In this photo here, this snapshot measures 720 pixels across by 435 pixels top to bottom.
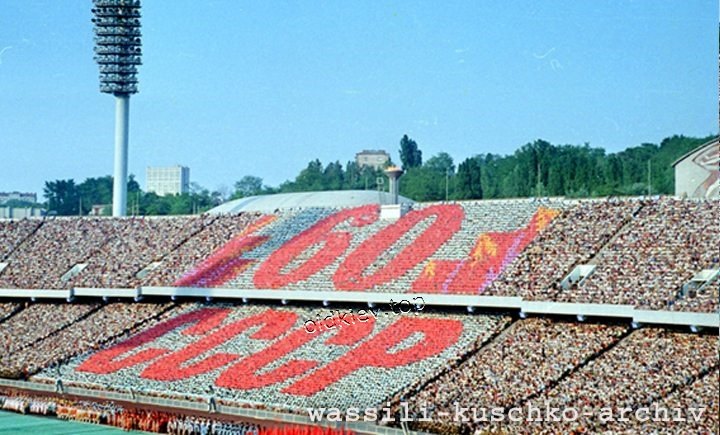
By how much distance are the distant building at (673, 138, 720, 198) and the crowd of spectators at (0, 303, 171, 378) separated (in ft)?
79.7

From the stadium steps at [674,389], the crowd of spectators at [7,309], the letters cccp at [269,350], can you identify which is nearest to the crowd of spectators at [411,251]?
the crowd of spectators at [7,309]

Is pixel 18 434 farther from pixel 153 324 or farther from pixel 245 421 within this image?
pixel 153 324

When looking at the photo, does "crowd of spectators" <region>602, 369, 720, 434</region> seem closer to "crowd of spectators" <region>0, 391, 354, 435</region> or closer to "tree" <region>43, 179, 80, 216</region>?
"crowd of spectators" <region>0, 391, 354, 435</region>

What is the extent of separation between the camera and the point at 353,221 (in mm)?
49188

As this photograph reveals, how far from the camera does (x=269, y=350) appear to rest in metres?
39.4

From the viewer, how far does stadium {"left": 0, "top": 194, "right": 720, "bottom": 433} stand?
31344mm

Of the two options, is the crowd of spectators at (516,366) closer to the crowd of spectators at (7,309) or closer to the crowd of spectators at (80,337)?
the crowd of spectators at (80,337)

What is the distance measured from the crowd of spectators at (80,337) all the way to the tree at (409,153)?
72110mm

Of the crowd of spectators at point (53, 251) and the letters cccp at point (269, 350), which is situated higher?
the crowd of spectators at point (53, 251)

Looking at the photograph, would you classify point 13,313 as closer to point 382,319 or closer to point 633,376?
point 382,319

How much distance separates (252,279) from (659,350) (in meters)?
19.9

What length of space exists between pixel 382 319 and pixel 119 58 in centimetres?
3080

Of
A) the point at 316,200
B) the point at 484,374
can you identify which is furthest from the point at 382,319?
the point at 316,200

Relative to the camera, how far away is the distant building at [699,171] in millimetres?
45328
